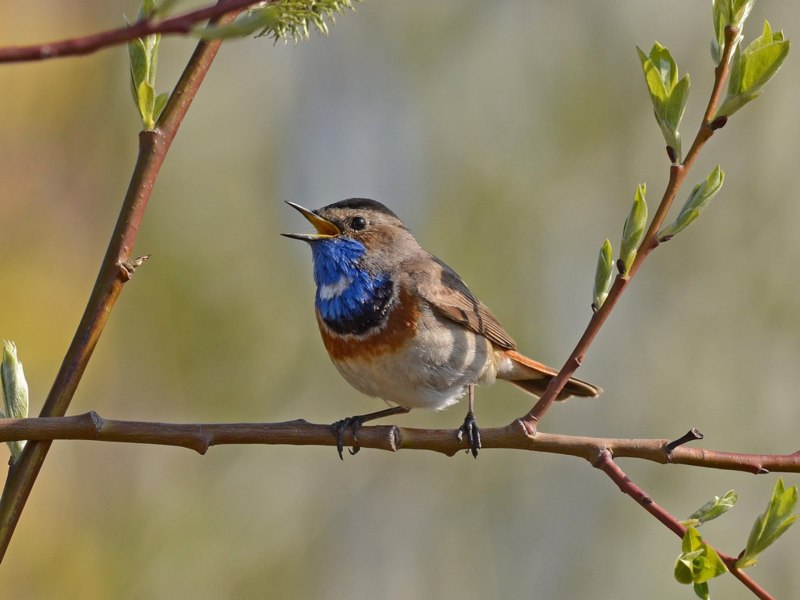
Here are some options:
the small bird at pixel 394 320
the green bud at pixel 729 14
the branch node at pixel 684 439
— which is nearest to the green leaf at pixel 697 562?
the branch node at pixel 684 439

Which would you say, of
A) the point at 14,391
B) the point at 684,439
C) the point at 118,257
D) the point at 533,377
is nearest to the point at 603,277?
the point at 684,439

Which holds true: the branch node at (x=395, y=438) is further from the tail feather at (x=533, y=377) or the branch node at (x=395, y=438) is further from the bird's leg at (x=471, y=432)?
the tail feather at (x=533, y=377)

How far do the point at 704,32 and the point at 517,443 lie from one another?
22.8 feet

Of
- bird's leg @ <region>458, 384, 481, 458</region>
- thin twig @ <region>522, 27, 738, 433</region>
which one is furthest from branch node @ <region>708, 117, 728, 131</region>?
bird's leg @ <region>458, 384, 481, 458</region>

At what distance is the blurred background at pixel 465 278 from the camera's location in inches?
259

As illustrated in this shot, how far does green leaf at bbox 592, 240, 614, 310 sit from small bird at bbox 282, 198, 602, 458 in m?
1.85

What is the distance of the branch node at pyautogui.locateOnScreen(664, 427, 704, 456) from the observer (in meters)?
2.12

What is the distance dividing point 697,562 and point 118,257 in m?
1.33

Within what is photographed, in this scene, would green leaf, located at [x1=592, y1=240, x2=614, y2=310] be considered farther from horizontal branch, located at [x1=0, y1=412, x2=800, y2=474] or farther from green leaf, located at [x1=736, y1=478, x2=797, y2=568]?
green leaf, located at [x1=736, y1=478, x2=797, y2=568]

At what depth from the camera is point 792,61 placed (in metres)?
8.71

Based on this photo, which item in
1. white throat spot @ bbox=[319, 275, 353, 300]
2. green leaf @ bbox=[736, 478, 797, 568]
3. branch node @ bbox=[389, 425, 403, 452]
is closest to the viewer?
green leaf @ bbox=[736, 478, 797, 568]

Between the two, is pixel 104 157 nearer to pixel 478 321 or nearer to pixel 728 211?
pixel 478 321

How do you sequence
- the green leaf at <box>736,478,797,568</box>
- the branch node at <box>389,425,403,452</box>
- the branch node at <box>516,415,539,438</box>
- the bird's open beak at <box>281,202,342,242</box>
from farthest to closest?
the bird's open beak at <box>281,202,342,242</box>
the branch node at <box>389,425,403,452</box>
the branch node at <box>516,415,539,438</box>
the green leaf at <box>736,478,797,568</box>

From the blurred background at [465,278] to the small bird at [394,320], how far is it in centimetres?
237
